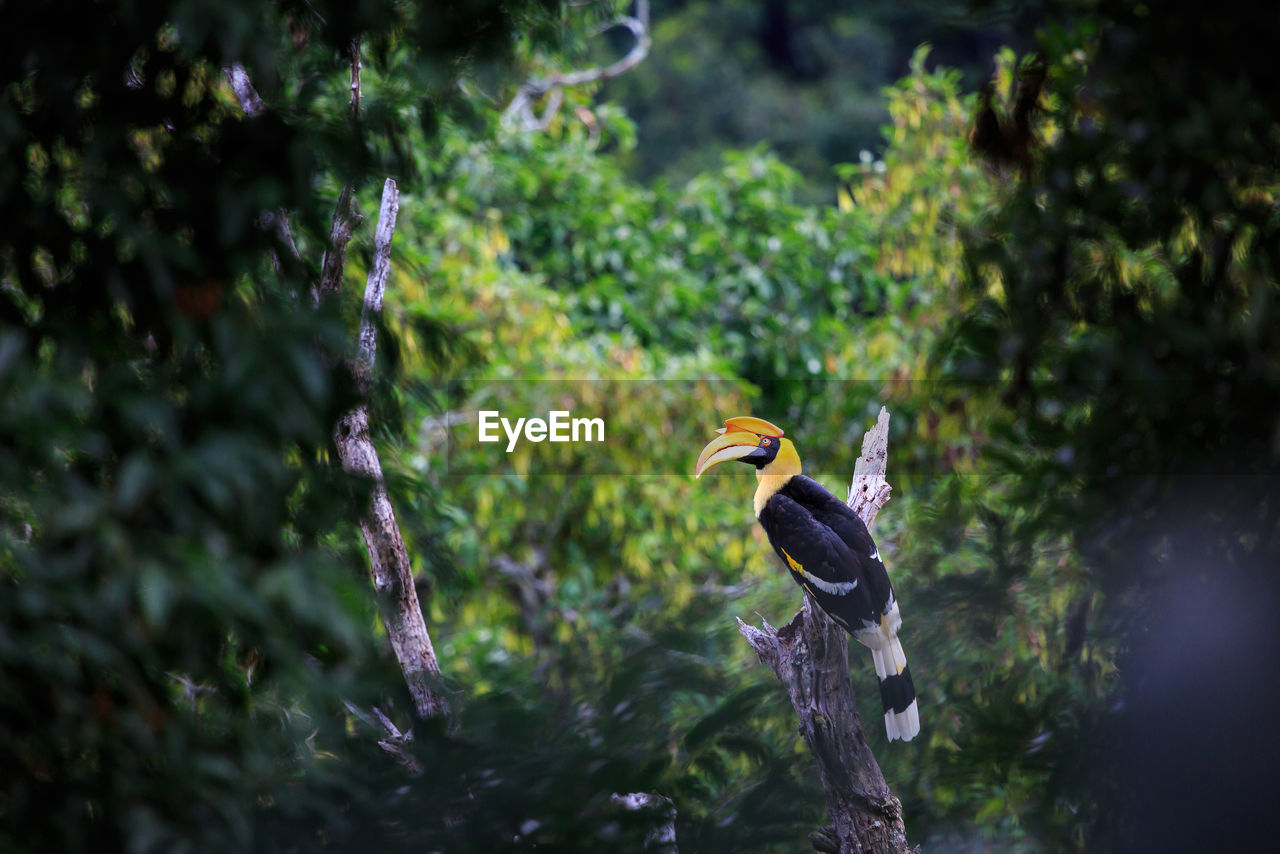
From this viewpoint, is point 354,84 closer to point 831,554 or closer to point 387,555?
point 387,555

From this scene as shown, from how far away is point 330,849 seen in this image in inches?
45.8

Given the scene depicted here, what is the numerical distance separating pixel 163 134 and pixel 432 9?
31 centimetres

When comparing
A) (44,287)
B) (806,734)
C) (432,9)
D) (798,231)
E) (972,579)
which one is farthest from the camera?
(798,231)

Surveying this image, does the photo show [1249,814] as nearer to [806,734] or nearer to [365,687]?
[806,734]

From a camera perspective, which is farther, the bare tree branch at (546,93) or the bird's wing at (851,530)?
the bare tree branch at (546,93)

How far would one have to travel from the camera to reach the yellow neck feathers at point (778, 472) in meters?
1.60

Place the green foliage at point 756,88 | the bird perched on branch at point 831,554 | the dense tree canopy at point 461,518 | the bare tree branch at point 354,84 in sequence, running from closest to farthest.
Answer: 1. the dense tree canopy at point 461,518
2. the bare tree branch at point 354,84
3. the bird perched on branch at point 831,554
4. the green foliage at point 756,88

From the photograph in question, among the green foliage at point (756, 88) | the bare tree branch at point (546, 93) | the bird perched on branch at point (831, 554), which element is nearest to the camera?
the bird perched on branch at point (831, 554)

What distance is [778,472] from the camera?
1.61 metres

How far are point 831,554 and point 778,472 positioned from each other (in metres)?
0.16

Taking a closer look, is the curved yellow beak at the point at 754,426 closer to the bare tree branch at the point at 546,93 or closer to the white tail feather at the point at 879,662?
the white tail feather at the point at 879,662

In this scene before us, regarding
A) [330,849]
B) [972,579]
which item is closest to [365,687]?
[330,849]

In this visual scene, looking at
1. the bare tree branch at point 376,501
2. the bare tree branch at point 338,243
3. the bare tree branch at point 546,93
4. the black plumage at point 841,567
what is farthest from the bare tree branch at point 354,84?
the bare tree branch at point 546,93

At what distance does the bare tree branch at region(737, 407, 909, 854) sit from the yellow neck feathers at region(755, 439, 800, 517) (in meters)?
0.13
